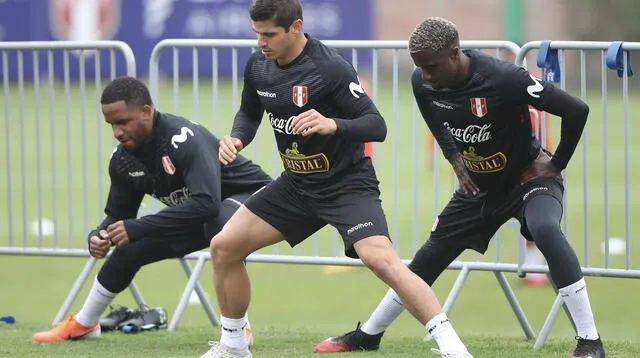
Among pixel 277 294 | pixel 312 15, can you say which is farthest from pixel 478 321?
pixel 312 15

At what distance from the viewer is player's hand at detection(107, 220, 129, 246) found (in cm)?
712

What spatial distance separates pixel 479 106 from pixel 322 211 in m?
0.96

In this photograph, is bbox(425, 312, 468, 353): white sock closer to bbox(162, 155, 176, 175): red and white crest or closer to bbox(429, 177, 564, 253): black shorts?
bbox(429, 177, 564, 253): black shorts

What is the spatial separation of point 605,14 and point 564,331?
2187 cm

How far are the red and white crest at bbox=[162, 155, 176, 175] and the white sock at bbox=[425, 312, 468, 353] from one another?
197cm

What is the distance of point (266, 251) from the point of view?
12.2 meters

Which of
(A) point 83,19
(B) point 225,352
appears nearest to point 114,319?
(B) point 225,352

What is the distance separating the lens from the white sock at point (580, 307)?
6.43m

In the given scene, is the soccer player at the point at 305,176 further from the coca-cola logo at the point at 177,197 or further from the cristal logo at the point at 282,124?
the coca-cola logo at the point at 177,197

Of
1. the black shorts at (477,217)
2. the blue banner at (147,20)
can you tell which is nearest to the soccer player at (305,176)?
the black shorts at (477,217)

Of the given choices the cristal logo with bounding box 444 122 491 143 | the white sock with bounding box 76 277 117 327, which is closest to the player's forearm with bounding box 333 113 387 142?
the cristal logo with bounding box 444 122 491 143

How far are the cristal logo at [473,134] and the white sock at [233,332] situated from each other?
149 cm

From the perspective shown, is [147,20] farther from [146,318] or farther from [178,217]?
[178,217]

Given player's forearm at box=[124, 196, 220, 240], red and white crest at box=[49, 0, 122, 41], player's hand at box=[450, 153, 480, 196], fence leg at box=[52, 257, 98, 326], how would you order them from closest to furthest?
player's hand at box=[450, 153, 480, 196], player's forearm at box=[124, 196, 220, 240], fence leg at box=[52, 257, 98, 326], red and white crest at box=[49, 0, 122, 41]
